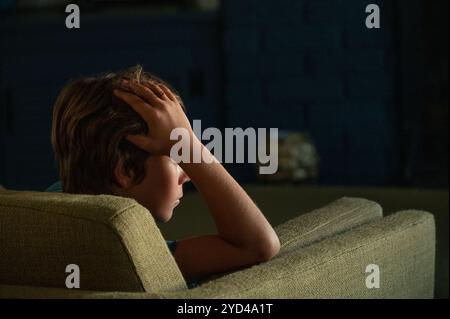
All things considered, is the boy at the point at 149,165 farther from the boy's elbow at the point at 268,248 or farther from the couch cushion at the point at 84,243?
the couch cushion at the point at 84,243

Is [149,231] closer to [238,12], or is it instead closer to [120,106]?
[120,106]

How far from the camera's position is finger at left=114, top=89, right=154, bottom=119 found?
1066 mm

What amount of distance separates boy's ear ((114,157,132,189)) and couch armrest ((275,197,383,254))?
0.22 meters

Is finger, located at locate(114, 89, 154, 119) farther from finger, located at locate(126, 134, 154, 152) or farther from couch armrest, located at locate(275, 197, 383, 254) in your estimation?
couch armrest, located at locate(275, 197, 383, 254)

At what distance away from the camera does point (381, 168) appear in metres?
4.35

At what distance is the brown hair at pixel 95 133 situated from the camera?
1090mm

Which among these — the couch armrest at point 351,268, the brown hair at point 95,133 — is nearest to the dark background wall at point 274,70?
the couch armrest at point 351,268

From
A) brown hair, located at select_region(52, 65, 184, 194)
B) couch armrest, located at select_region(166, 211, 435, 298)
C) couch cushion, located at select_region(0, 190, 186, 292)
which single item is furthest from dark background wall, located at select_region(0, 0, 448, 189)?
couch cushion, located at select_region(0, 190, 186, 292)

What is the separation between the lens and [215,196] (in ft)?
3.53

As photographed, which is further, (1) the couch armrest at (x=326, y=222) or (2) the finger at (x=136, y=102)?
(1) the couch armrest at (x=326, y=222)
